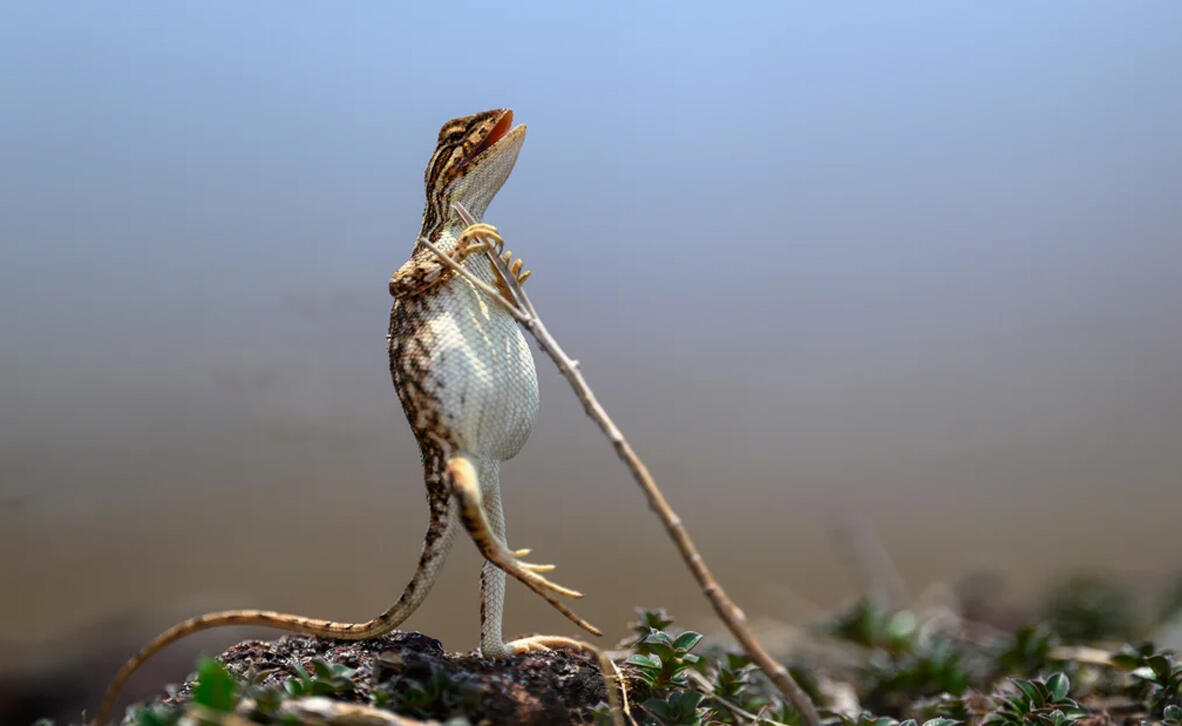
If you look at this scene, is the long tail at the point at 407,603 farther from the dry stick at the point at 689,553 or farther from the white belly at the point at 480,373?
the dry stick at the point at 689,553

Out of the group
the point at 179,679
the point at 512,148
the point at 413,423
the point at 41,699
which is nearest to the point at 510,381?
the point at 413,423

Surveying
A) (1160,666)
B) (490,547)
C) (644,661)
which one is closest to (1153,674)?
(1160,666)

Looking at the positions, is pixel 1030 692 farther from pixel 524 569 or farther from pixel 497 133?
pixel 497 133

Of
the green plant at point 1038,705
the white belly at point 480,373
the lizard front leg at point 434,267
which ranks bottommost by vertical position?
the green plant at point 1038,705

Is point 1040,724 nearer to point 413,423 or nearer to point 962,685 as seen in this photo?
point 962,685

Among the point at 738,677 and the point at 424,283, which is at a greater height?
the point at 424,283

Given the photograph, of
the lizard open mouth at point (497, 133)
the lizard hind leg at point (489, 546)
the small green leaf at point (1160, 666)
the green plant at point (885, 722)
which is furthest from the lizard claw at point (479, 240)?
the small green leaf at point (1160, 666)
